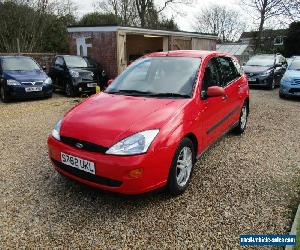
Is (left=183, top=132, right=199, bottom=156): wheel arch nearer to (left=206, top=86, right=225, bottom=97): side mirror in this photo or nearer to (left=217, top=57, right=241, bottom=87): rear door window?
(left=206, top=86, right=225, bottom=97): side mirror

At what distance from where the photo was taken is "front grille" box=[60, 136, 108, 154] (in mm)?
3428

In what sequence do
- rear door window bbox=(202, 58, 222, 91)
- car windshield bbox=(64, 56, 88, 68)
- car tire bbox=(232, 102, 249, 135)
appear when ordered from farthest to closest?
1. car windshield bbox=(64, 56, 88, 68)
2. car tire bbox=(232, 102, 249, 135)
3. rear door window bbox=(202, 58, 222, 91)

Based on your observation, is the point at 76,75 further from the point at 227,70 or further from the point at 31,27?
the point at 31,27

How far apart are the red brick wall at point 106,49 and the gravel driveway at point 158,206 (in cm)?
974

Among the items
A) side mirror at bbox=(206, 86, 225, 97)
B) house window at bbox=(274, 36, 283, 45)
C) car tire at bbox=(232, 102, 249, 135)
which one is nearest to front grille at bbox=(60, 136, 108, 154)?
side mirror at bbox=(206, 86, 225, 97)

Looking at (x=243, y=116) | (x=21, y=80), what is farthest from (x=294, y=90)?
(x=21, y=80)

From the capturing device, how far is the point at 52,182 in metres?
4.40

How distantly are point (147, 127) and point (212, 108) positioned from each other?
5.04ft

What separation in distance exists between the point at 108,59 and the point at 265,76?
6.94m

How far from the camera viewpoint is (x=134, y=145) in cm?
342

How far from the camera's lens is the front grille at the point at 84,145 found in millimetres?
3428

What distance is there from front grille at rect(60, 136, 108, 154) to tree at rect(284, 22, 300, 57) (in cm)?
3652

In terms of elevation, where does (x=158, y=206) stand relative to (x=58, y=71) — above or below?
below

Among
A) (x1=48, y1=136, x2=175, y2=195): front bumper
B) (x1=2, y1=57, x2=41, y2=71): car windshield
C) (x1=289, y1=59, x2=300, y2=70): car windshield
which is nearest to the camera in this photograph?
(x1=48, y1=136, x2=175, y2=195): front bumper
